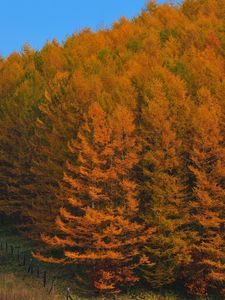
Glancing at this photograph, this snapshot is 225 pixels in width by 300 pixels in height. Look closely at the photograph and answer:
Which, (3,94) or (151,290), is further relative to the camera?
(3,94)

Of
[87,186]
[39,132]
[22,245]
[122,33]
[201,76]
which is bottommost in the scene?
[22,245]

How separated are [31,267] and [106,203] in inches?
248

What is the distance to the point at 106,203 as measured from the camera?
3025cm

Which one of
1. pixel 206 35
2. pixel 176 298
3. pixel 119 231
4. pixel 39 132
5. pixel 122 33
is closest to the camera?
pixel 119 231

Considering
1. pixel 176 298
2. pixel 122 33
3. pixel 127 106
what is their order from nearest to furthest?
pixel 176 298 < pixel 127 106 < pixel 122 33

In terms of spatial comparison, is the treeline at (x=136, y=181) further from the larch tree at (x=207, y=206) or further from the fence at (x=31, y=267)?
the fence at (x=31, y=267)

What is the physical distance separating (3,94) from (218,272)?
28.5 m

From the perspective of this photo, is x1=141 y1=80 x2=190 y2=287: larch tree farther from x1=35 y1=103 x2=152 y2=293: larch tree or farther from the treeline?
x1=35 y1=103 x2=152 y2=293: larch tree

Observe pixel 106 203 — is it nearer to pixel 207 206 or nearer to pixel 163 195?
pixel 163 195

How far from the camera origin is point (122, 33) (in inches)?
2685

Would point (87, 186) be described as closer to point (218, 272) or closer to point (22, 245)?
point (218, 272)

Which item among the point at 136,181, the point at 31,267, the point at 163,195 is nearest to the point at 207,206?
the point at 163,195

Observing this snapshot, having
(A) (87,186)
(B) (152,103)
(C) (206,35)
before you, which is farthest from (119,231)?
(C) (206,35)

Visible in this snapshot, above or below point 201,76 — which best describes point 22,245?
below
